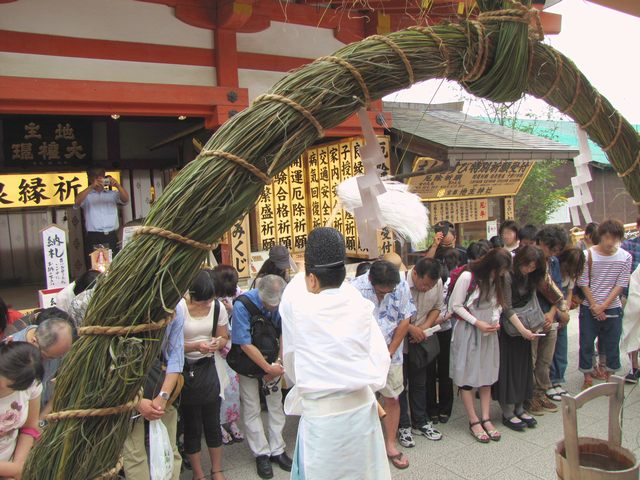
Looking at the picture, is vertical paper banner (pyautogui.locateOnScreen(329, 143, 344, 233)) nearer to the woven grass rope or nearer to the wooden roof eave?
the wooden roof eave

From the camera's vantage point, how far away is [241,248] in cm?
749

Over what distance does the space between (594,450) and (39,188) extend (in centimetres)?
917

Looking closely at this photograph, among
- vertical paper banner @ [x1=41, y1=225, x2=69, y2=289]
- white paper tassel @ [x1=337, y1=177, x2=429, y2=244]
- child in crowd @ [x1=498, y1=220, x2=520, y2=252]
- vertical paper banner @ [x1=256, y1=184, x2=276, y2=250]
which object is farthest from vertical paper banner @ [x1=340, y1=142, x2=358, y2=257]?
vertical paper banner @ [x1=41, y1=225, x2=69, y2=289]

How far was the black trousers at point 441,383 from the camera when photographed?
5.12 m

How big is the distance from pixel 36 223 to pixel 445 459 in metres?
9.76

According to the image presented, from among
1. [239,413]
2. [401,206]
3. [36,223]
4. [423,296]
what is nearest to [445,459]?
[423,296]

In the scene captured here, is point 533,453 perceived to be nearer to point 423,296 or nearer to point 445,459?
point 445,459

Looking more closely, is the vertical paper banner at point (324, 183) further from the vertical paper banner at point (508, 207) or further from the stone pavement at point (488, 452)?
the stone pavement at point (488, 452)

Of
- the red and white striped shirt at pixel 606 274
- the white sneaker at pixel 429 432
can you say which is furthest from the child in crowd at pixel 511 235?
the white sneaker at pixel 429 432

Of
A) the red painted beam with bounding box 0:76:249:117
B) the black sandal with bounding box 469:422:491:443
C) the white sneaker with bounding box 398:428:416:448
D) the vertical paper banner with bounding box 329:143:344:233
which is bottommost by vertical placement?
the black sandal with bounding box 469:422:491:443

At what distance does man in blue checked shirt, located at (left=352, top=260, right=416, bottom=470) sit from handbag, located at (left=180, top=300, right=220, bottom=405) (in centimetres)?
132

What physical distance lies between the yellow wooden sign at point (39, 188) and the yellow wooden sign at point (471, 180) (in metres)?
6.02

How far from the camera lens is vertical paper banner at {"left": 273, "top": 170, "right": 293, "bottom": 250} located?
29.0ft

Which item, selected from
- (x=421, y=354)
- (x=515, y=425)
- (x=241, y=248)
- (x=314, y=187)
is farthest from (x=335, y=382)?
(x=314, y=187)
